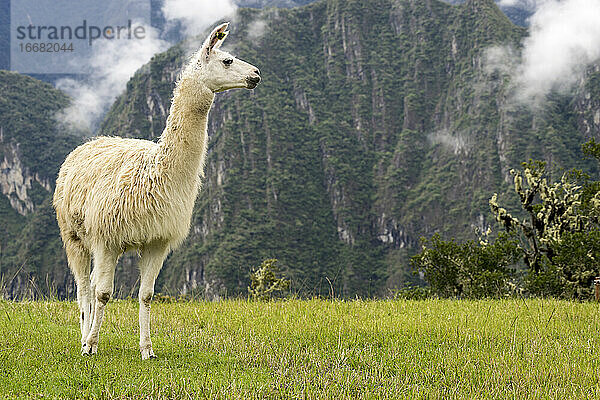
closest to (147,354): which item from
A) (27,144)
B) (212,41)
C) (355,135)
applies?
(212,41)

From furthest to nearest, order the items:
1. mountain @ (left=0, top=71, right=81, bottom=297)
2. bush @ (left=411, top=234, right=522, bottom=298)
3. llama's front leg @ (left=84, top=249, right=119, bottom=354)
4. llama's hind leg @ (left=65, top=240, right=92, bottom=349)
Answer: mountain @ (left=0, top=71, right=81, bottom=297) → bush @ (left=411, top=234, right=522, bottom=298) → llama's hind leg @ (left=65, top=240, right=92, bottom=349) → llama's front leg @ (left=84, top=249, right=119, bottom=354)

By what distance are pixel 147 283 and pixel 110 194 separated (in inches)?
34.9

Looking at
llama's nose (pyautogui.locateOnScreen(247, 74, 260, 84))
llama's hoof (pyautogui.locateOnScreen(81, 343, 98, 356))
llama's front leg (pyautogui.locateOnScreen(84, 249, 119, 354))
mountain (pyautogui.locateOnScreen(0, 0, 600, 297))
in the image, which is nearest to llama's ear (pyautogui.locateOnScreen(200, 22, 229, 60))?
llama's nose (pyautogui.locateOnScreen(247, 74, 260, 84))

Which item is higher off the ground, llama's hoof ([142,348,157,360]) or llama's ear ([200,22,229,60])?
llama's ear ([200,22,229,60])

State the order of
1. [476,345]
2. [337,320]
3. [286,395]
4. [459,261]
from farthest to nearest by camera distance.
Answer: [459,261]
[337,320]
[476,345]
[286,395]

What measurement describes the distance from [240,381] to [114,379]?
944mm

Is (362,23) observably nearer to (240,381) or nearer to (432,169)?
(432,169)

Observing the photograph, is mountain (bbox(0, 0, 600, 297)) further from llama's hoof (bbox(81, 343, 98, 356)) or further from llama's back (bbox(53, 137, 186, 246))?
llama's hoof (bbox(81, 343, 98, 356))

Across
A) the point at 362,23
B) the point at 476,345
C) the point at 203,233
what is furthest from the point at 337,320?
the point at 362,23

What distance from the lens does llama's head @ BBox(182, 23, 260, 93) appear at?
15.9ft

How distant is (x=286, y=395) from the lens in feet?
11.8

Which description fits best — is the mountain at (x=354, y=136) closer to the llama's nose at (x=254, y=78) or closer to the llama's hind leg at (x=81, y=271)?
the llama's hind leg at (x=81, y=271)

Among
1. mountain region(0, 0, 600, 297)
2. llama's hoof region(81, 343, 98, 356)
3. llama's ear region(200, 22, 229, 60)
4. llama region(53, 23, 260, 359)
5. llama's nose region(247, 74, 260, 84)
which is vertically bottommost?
llama's hoof region(81, 343, 98, 356)

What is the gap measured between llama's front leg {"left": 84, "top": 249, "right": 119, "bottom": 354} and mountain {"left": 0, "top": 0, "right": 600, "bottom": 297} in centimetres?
9193
